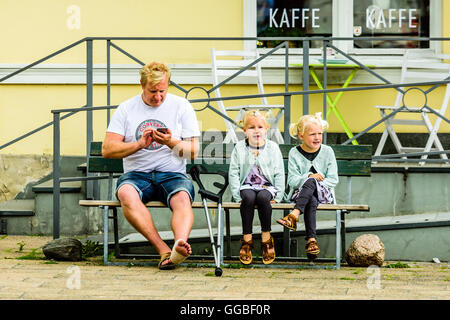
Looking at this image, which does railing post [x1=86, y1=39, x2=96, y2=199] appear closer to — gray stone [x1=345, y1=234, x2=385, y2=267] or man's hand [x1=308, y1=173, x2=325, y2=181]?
man's hand [x1=308, y1=173, x2=325, y2=181]

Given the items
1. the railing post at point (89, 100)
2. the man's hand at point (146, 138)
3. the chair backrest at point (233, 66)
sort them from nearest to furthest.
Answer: the man's hand at point (146, 138) < the railing post at point (89, 100) < the chair backrest at point (233, 66)

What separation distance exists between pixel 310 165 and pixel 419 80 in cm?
300

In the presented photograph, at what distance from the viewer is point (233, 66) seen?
8.73 m

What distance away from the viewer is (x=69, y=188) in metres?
7.68

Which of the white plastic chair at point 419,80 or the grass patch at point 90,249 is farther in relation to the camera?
the white plastic chair at point 419,80

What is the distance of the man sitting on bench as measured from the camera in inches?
233

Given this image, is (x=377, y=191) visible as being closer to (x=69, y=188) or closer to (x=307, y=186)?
(x=307, y=186)

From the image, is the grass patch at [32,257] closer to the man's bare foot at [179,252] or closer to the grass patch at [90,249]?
the grass patch at [90,249]

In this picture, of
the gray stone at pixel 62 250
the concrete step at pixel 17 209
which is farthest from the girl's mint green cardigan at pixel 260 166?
the concrete step at pixel 17 209

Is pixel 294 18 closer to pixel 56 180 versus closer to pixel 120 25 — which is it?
pixel 120 25

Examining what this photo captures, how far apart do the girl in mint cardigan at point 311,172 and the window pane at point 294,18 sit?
300cm

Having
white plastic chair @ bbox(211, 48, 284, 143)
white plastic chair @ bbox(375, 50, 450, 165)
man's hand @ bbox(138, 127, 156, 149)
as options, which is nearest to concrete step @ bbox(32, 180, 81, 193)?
white plastic chair @ bbox(211, 48, 284, 143)

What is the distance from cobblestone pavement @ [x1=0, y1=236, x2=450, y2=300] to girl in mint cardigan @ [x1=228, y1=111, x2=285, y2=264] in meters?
0.46

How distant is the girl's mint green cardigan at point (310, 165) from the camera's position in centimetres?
614
